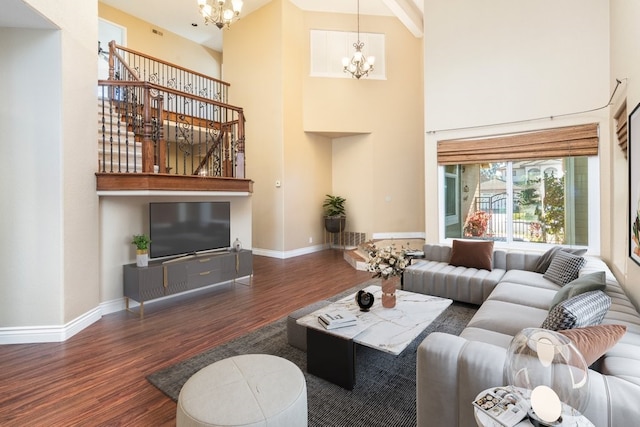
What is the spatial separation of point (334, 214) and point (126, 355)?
226 inches

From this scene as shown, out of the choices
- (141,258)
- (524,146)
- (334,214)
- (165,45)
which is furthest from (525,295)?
(165,45)

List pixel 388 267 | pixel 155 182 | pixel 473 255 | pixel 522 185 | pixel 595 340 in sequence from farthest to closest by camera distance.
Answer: pixel 522 185
pixel 473 255
pixel 155 182
pixel 388 267
pixel 595 340

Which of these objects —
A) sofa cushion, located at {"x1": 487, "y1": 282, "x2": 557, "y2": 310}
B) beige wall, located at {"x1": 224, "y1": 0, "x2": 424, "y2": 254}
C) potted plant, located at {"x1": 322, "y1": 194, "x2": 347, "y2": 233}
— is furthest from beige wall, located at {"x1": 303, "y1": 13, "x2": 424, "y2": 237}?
sofa cushion, located at {"x1": 487, "y1": 282, "x2": 557, "y2": 310}

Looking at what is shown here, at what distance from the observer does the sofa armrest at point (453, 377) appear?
4.72 feet

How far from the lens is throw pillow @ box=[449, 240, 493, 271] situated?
4.02 m

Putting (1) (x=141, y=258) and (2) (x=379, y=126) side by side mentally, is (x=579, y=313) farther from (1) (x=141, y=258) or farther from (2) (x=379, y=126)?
(2) (x=379, y=126)

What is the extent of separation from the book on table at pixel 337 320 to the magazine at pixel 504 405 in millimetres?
1099

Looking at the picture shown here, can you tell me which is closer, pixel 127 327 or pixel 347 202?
pixel 127 327

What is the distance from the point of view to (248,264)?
4.77m

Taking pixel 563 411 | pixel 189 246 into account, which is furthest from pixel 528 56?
pixel 189 246

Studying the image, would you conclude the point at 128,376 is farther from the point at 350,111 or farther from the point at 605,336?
the point at 350,111

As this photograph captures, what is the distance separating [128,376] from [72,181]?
205cm

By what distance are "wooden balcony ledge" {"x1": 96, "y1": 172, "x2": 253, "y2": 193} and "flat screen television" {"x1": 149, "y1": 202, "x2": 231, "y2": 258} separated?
0.29m

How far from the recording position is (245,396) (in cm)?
145
